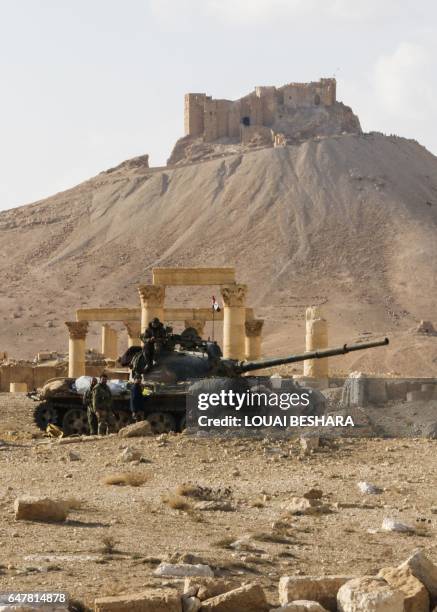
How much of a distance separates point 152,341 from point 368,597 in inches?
544

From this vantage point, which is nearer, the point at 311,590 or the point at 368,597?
the point at 368,597

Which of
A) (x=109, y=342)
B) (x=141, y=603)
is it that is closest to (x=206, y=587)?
(x=141, y=603)

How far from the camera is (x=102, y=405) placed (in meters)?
19.8

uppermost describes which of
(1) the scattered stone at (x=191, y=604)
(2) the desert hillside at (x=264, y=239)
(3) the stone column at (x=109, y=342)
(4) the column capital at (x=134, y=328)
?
(2) the desert hillside at (x=264, y=239)

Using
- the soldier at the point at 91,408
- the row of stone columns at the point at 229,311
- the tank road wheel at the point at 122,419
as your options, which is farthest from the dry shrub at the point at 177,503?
the row of stone columns at the point at 229,311

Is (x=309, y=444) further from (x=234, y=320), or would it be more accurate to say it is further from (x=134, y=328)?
(x=134, y=328)

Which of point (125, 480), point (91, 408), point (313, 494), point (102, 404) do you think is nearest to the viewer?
point (313, 494)

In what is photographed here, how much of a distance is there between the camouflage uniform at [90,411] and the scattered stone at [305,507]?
848 cm

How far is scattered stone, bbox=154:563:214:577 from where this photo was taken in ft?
27.4

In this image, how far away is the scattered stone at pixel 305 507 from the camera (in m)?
11.4

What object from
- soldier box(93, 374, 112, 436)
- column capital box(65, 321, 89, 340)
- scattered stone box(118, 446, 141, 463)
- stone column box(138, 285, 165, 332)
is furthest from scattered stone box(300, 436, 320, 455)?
column capital box(65, 321, 89, 340)

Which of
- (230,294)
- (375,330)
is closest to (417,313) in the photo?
(375,330)

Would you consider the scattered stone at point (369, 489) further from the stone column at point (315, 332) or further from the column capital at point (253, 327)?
the column capital at point (253, 327)

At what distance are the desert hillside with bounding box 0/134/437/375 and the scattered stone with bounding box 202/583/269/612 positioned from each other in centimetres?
5405
